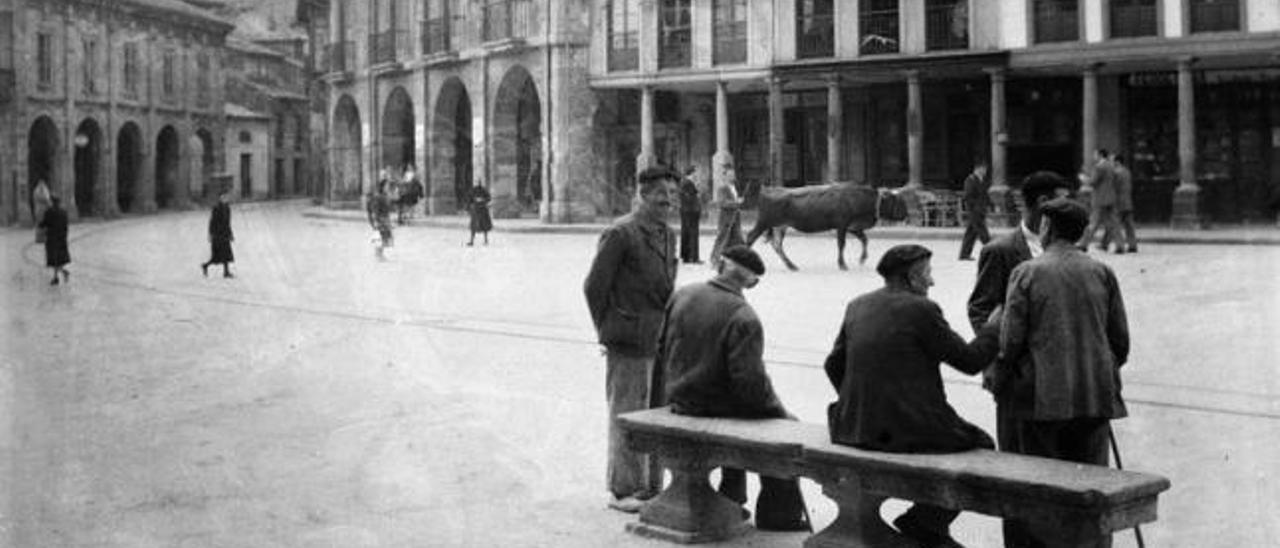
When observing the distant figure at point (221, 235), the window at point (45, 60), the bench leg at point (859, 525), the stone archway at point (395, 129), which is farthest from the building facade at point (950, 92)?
the bench leg at point (859, 525)

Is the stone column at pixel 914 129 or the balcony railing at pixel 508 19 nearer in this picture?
the stone column at pixel 914 129

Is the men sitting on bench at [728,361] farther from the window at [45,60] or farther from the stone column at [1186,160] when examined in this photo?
the window at [45,60]

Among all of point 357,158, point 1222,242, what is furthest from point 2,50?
point 1222,242

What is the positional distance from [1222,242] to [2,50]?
3651 centimetres

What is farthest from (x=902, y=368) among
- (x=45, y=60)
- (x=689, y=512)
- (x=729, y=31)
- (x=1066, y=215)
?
(x=45, y=60)

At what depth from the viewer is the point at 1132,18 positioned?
30891 mm

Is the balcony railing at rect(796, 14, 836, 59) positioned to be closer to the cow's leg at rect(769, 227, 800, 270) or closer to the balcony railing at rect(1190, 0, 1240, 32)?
the balcony railing at rect(1190, 0, 1240, 32)

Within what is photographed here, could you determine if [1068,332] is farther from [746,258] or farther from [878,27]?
[878,27]

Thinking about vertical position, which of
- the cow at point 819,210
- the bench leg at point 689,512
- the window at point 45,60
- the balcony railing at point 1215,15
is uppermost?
the window at point 45,60

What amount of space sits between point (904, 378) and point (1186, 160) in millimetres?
26381

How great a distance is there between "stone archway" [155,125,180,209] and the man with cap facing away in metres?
54.1

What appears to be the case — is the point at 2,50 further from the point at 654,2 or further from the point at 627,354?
the point at 627,354

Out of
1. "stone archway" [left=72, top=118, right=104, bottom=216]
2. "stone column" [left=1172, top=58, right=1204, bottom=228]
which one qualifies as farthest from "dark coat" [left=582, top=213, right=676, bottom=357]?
"stone archway" [left=72, top=118, right=104, bottom=216]

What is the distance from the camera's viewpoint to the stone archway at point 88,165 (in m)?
49.6
